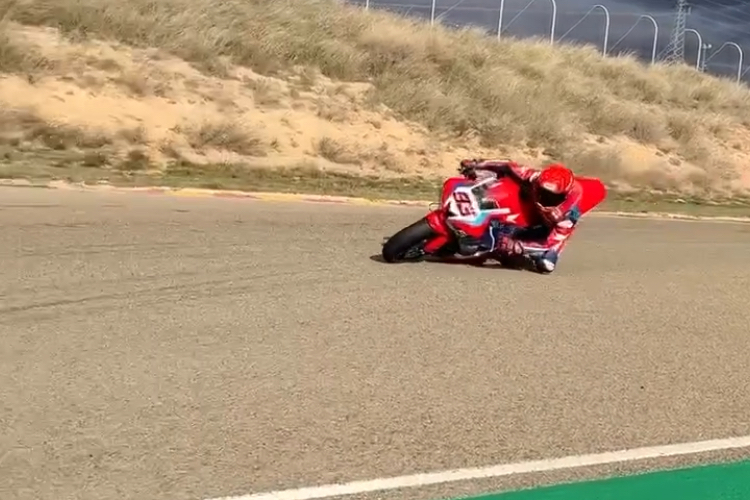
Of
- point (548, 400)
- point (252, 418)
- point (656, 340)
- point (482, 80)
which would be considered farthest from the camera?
point (482, 80)

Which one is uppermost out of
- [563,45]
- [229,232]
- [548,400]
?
[548,400]

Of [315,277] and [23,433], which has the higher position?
[23,433]

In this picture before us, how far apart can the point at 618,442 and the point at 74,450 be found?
302cm

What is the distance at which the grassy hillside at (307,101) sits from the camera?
67.2 ft

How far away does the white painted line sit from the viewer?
5.42m

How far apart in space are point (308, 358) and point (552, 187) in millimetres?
3821

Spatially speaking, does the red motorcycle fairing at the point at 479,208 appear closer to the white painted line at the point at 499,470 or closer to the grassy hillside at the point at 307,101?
the white painted line at the point at 499,470

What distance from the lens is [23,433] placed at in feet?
19.2

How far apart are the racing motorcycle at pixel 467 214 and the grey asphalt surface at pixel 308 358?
0.22m

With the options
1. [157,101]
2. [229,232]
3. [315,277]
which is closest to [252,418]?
[315,277]

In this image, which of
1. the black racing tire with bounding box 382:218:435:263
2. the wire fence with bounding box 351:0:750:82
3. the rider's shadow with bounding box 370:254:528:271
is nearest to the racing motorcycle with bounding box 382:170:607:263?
the black racing tire with bounding box 382:218:435:263

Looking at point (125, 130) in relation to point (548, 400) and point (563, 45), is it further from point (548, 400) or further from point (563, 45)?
point (563, 45)

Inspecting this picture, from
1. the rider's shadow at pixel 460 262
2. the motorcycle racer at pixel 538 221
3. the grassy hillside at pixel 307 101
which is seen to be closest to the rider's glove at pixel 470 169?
the motorcycle racer at pixel 538 221

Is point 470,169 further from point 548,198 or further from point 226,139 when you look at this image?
point 226,139
